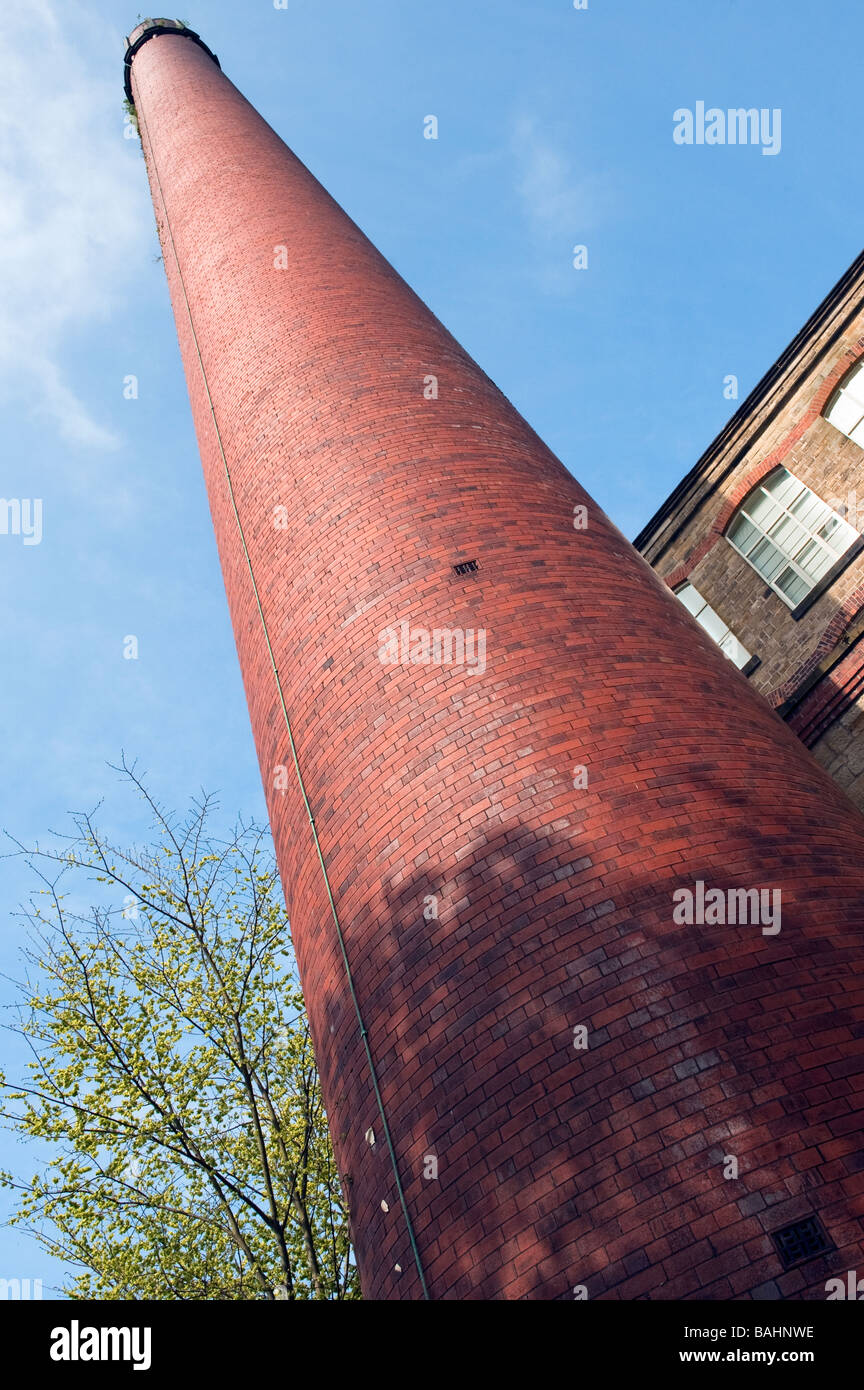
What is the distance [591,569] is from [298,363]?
3.77 m

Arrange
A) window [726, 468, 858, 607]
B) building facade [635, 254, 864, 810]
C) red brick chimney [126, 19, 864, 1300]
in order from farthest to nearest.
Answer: window [726, 468, 858, 607] → building facade [635, 254, 864, 810] → red brick chimney [126, 19, 864, 1300]

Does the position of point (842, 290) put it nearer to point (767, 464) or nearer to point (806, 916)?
point (767, 464)

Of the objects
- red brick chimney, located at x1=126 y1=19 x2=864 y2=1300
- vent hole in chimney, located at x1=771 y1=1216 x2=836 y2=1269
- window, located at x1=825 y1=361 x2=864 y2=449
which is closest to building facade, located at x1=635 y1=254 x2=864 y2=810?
window, located at x1=825 y1=361 x2=864 y2=449

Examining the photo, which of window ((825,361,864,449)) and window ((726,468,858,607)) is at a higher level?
window ((825,361,864,449))

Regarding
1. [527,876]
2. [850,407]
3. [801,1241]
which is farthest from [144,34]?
[801,1241]

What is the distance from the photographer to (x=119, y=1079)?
36.0 feet

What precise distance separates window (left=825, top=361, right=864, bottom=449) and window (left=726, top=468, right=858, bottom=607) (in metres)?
0.82

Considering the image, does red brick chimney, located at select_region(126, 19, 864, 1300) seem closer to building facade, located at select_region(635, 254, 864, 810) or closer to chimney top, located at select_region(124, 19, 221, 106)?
building facade, located at select_region(635, 254, 864, 810)

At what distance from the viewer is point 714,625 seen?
563 inches

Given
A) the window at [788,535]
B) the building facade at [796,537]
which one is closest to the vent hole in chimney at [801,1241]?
the building facade at [796,537]

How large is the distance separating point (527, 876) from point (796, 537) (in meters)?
9.39

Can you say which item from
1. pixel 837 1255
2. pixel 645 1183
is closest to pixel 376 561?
pixel 645 1183

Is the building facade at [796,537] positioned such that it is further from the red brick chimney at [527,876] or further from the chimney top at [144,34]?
the chimney top at [144,34]

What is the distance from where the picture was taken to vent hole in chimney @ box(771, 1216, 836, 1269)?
12.6 feet
